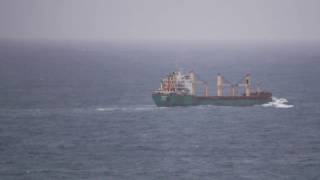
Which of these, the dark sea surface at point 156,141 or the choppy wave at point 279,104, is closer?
the dark sea surface at point 156,141

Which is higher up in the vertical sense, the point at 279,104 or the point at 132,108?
the point at 279,104

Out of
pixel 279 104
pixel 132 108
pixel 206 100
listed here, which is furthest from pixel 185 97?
pixel 279 104

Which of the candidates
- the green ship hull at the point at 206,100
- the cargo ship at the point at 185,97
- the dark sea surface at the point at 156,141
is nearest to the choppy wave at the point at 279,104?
the dark sea surface at the point at 156,141

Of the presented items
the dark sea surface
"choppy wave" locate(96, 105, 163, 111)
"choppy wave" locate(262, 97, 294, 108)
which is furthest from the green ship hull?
"choppy wave" locate(96, 105, 163, 111)

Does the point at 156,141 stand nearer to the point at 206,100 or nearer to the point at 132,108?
the point at 132,108

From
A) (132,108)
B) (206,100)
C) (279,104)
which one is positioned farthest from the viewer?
(279,104)

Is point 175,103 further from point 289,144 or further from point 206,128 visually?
point 289,144

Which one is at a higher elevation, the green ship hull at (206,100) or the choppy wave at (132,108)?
the green ship hull at (206,100)

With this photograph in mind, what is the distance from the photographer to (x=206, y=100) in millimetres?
186875

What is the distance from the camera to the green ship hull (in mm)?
184625

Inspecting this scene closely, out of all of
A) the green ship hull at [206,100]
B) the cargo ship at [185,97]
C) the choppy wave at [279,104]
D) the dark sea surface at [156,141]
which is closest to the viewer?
the dark sea surface at [156,141]

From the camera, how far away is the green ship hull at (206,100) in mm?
184625

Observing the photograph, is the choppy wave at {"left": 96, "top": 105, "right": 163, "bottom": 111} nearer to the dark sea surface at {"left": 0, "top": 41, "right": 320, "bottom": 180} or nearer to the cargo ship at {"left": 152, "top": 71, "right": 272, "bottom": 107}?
the dark sea surface at {"left": 0, "top": 41, "right": 320, "bottom": 180}

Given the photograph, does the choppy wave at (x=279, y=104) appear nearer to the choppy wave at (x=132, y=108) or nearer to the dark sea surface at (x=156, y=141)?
the dark sea surface at (x=156, y=141)
